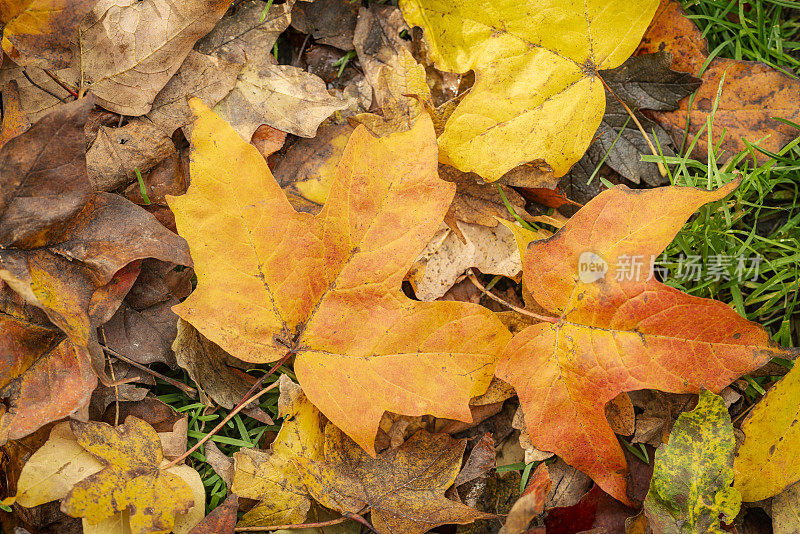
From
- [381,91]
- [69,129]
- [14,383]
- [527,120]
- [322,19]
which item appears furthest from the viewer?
[322,19]

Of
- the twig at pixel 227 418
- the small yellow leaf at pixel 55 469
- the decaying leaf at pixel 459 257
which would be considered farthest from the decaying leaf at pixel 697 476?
the small yellow leaf at pixel 55 469

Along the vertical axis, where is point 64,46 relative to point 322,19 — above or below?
above

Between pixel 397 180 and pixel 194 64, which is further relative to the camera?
pixel 194 64

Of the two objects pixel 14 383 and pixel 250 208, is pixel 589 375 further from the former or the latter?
pixel 14 383

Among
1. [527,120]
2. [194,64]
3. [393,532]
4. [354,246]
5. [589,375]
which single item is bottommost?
[393,532]

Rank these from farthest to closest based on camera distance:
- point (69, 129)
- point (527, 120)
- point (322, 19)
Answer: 1. point (322, 19)
2. point (527, 120)
3. point (69, 129)

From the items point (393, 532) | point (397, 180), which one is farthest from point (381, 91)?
point (393, 532)

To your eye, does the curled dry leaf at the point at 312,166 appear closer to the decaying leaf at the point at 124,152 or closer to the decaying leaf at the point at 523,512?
the decaying leaf at the point at 124,152

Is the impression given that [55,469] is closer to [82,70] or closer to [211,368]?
[211,368]

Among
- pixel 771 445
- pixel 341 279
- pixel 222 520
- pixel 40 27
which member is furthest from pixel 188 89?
pixel 771 445
